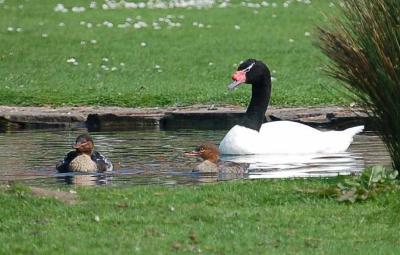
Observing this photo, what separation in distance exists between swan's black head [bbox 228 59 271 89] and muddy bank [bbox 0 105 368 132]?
1760 millimetres

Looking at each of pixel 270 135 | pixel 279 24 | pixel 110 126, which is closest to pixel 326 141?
pixel 270 135

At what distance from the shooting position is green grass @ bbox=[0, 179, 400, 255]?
9273 mm

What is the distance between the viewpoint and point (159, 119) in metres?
19.0

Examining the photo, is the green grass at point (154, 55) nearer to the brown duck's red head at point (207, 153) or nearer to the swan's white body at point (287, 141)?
the swan's white body at point (287, 141)

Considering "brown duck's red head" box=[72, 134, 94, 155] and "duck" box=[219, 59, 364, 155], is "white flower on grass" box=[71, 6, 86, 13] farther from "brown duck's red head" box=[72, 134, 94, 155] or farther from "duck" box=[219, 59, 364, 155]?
"brown duck's red head" box=[72, 134, 94, 155]

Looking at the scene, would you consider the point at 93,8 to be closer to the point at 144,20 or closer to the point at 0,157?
the point at 144,20

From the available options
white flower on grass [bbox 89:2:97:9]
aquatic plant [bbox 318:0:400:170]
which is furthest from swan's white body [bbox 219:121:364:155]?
white flower on grass [bbox 89:2:97:9]

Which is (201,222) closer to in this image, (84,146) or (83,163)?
(83,163)

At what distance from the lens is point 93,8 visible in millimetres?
33062

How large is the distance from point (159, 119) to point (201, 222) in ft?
29.4

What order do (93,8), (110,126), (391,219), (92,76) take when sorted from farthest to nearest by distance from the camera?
(93,8) → (92,76) → (110,126) → (391,219)

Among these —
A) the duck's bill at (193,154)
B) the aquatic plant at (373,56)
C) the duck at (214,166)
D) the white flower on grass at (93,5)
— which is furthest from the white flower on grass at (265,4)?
the aquatic plant at (373,56)

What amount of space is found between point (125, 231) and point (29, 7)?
24.0m

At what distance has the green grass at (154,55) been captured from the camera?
69.8 feet
